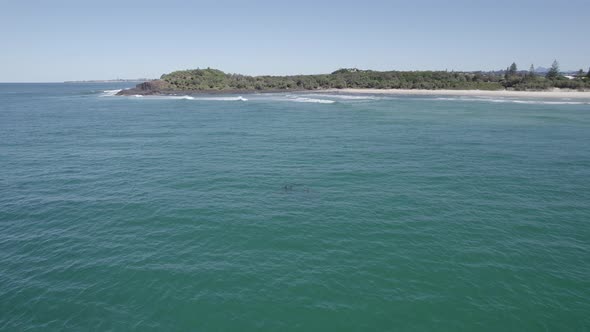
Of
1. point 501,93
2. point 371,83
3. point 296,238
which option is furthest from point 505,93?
point 296,238

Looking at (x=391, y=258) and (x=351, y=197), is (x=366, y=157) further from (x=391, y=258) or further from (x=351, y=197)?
(x=391, y=258)

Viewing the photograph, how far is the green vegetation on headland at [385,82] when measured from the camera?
149500mm

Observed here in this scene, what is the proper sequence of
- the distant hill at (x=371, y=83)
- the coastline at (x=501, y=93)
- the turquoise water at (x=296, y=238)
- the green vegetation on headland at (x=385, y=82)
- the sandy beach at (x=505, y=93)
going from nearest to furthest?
the turquoise water at (x=296, y=238) → the sandy beach at (x=505, y=93) → the coastline at (x=501, y=93) → the green vegetation on headland at (x=385, y=82) → the distant hill at (x=371, y=83)

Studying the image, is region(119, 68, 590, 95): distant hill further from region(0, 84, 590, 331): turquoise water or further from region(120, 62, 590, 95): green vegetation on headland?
region(0, 84, 590, 331): turquoise water

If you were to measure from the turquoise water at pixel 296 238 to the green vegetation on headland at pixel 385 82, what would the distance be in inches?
4777

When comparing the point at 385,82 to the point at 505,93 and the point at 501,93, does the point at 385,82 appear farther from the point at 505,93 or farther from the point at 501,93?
the point at 505,93

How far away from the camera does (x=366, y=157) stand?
42062 mm

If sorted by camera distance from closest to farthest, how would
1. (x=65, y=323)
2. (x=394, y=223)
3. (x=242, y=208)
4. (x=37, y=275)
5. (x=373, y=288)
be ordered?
1. (x=65, y=323)
2. (x=373, y=288)
3. (x=37, y=275)
4. (x=394, y=223)
5. (x=242, y=208)

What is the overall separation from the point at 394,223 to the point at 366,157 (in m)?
18.4

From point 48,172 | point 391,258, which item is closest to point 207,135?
point 48,172

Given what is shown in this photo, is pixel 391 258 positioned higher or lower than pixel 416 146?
lower

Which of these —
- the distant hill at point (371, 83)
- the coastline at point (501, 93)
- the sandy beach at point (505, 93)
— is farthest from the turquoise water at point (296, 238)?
the distant hill at point (371, 83)

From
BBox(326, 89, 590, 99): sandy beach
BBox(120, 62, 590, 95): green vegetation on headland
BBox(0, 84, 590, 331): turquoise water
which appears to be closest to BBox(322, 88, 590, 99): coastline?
BBox(326, 89, 590, 99): sandy beach

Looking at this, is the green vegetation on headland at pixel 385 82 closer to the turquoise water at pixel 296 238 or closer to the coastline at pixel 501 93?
the coastline at pixel 501 93
